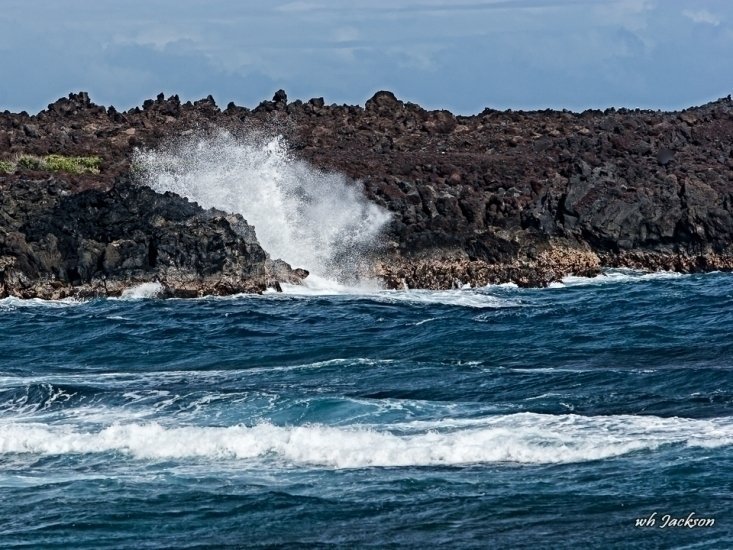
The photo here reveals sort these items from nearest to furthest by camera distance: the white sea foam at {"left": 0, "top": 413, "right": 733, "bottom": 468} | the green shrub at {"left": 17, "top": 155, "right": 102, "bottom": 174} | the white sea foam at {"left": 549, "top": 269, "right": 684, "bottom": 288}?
1. the white sea foam at {"left": 0, "top": 413, "right": 733, "bottom": 468}
2. the white sea foam at {"left": 549, "top": 269, "right": 684, "bottom": 288}
3. the green shrub at {"left": 17, "top": 155, "right": 102, "bottom": 174}

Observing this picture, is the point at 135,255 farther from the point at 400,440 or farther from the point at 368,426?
the point at 400,440

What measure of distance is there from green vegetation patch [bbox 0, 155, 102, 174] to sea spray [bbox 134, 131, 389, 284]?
3565 mm

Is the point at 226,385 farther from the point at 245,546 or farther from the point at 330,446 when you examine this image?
the point at 245,546

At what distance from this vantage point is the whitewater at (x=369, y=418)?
53.8 ft

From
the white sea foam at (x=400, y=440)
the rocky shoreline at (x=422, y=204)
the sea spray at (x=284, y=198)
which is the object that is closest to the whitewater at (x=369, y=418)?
the white sea foam at (x=400, y=440)

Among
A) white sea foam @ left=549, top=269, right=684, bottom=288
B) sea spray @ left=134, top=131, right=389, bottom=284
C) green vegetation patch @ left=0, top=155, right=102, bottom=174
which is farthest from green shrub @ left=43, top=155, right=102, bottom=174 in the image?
white sea foam @ left=549, top=269, right=684, bottom=288

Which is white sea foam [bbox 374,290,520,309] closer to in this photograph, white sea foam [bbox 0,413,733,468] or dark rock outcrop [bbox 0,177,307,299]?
dark rock outcrop [bbox 0,177,307,299]

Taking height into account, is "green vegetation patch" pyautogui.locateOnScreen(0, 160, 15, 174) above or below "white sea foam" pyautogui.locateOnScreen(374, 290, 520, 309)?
above

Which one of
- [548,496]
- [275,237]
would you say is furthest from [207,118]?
[548,496]

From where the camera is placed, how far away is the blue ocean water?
53.6ft

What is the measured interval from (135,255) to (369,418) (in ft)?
63.1

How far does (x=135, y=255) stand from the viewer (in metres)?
40.2
